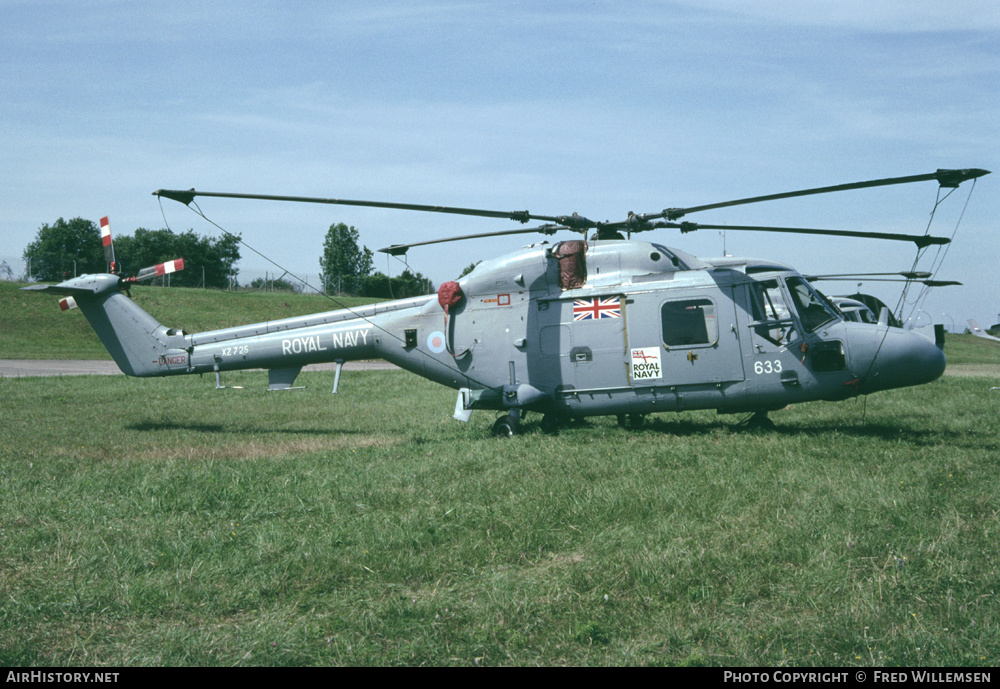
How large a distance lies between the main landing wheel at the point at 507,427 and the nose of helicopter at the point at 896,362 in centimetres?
578

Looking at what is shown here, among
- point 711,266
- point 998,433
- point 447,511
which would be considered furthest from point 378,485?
point 998,433

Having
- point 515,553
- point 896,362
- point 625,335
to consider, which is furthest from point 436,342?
point 896,362

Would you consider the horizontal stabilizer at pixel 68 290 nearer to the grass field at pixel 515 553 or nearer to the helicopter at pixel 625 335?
the helicopter at pixel 625 335

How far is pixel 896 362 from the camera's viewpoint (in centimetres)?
1130

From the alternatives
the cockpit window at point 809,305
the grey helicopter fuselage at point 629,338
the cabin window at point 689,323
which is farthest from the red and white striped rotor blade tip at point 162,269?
the cockpit window at point 809,305

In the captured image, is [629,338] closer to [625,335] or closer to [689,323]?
[625,335]

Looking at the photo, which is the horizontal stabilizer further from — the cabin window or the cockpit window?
the cockpit window

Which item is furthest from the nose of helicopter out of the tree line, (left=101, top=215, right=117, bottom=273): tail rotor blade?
the tree line

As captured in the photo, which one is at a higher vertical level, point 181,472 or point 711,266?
point 711,266

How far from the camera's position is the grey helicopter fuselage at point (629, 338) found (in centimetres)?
1151

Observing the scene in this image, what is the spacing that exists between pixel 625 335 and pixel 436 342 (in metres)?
3.62

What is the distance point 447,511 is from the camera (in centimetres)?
709

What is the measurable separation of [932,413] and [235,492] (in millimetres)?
13297
